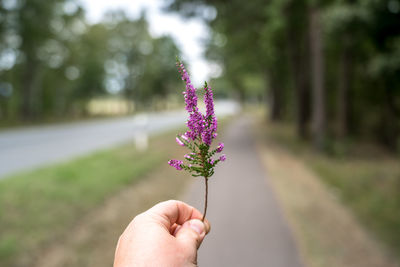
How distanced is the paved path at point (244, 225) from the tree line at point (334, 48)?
16.9 feet

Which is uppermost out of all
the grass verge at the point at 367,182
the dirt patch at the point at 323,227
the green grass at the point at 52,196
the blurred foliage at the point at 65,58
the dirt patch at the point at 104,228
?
the blurred foliage at the point at 65,58

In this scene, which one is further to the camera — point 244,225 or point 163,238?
point 244,225

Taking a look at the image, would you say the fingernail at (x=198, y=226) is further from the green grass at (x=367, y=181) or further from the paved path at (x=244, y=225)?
the green grass at (x=367, y=181)

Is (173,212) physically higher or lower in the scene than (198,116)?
lower

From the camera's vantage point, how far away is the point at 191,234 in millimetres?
1194

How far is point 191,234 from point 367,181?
30.3ft

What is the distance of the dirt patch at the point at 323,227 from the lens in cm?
485

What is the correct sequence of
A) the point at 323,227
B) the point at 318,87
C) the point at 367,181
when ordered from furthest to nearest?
the point at 318,87
the point at 367,181
the point at 323,227

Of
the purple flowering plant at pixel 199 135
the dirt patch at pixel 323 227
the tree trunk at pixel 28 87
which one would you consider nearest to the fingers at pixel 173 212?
the purple flowering plant at pixel 199 135

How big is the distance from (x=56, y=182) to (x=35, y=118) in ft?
85.0

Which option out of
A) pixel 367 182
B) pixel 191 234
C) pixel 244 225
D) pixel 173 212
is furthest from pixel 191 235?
pixel 367 182

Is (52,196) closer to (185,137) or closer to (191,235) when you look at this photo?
(191,235)

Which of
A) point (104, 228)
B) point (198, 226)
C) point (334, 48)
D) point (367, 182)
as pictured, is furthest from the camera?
Result: point (334, 48)

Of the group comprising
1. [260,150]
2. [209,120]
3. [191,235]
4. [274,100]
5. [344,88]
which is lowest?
[260,150]
